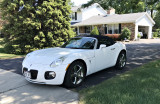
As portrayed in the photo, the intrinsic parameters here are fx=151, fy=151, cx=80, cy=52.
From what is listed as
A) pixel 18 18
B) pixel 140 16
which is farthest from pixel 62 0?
pixel 140 16

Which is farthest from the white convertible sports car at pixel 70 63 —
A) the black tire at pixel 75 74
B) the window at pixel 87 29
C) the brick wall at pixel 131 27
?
the window at pixel 87 29

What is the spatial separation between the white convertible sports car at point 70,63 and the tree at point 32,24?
282 inches

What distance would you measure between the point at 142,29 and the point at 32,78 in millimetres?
28694

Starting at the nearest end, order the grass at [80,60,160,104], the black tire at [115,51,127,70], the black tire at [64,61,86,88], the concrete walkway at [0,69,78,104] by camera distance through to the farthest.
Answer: the grass at [80,60,160,104]
the concrete walkway at [0,69,78,104]
the black tire at [64,61,86,88]
the black tire at [115,51,127,70]

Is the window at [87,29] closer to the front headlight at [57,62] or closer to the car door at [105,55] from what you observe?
the car door at [105,55]

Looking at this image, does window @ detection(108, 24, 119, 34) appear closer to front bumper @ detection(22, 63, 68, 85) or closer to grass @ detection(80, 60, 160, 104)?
grass @ detection(80, 60, 160, 104)

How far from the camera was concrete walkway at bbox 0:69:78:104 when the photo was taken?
3.46 metres

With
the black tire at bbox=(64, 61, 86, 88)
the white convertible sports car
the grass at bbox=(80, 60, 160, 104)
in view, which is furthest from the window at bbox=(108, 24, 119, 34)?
the black tire at bbox=(64, 61, 86, 88)

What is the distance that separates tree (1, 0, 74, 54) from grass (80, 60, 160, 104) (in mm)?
8796

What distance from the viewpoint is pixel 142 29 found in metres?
29.0

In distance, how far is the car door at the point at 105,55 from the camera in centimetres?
494

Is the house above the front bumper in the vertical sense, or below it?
above

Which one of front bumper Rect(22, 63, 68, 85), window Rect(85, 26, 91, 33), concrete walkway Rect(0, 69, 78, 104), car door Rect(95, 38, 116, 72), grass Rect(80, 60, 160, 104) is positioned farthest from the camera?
window Rect(85, 26, 91, 33)

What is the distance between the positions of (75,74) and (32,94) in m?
1.23
